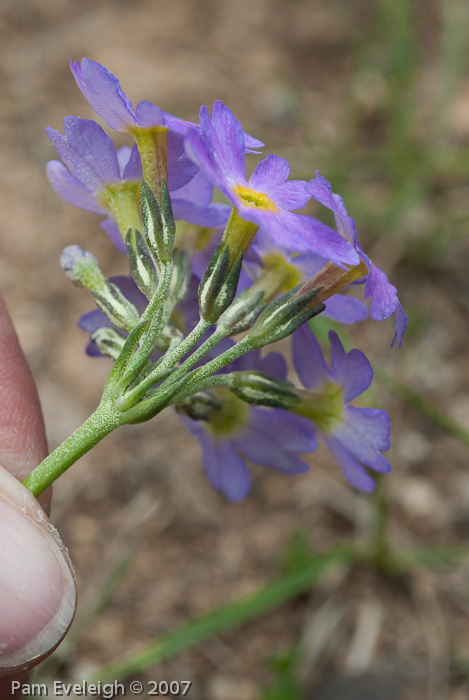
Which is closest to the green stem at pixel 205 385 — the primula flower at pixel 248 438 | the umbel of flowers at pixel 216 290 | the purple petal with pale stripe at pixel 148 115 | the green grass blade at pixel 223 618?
the umbel of flowers at pixel 216 290

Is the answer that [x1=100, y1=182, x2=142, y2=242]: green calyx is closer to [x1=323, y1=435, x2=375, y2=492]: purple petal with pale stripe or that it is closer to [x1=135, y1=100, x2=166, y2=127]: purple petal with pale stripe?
[x1=135, y1=100, x2=166, y2=127]: purple petal with pale stripe

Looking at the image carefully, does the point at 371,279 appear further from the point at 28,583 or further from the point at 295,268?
the point at 28,583

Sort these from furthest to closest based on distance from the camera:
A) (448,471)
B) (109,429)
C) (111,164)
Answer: (448,471) → (111,164) → (109,429)

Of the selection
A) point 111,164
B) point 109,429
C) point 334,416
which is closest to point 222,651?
point 334,416

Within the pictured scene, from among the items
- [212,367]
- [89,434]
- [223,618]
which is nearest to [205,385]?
[212,367]

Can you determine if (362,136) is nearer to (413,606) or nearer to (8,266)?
(8,266)

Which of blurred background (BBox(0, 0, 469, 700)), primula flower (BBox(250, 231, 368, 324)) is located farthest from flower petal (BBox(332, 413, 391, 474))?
blurred background (BBox(0, 0, 469, 700))
